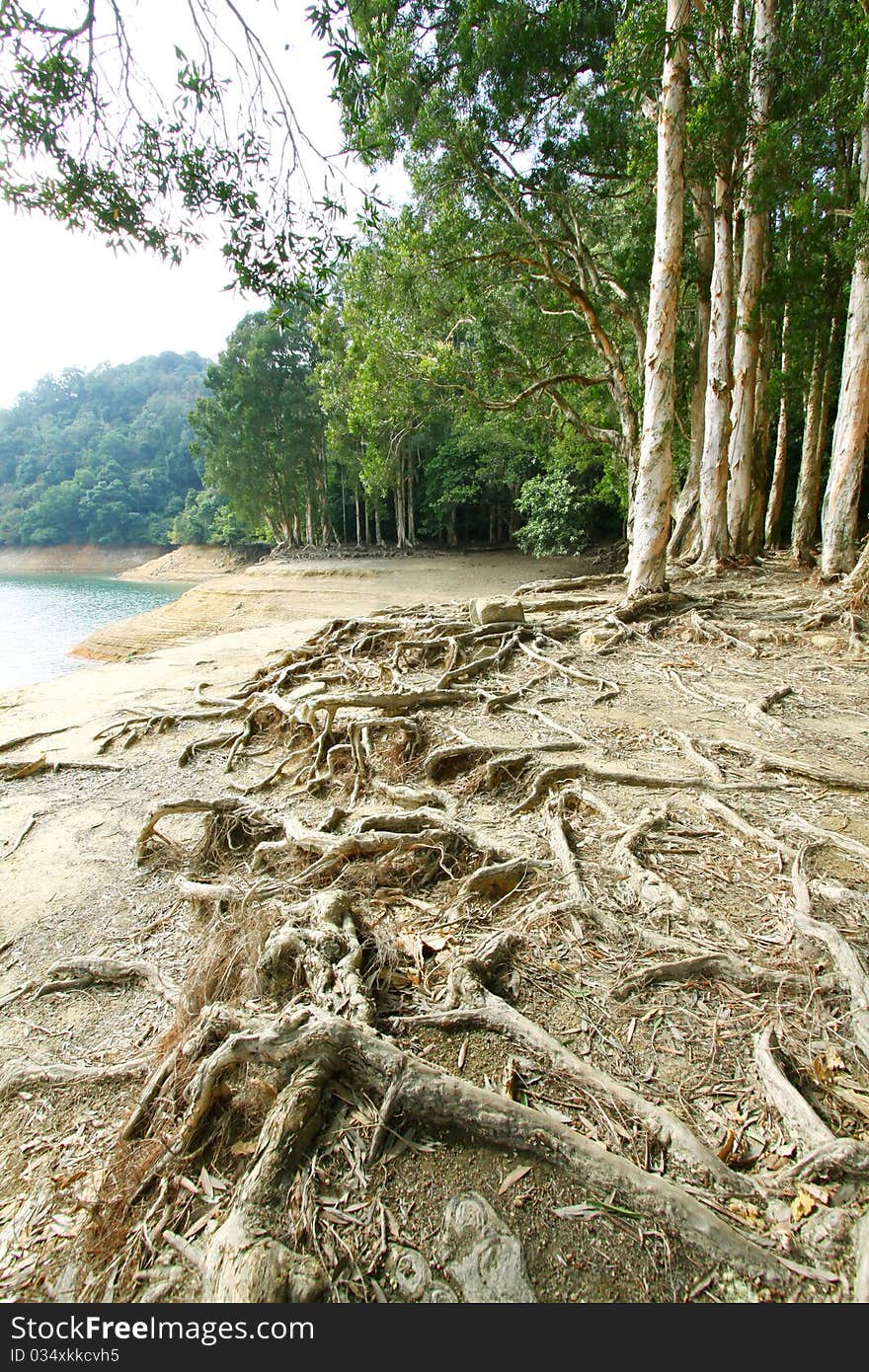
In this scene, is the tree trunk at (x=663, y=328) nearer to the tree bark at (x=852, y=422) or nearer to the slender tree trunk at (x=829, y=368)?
the tree bark at (x=852, y=422)

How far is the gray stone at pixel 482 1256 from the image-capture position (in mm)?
1413

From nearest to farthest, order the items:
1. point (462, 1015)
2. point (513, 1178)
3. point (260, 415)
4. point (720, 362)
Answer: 1. point (513, 1178)
2. point (462, 1015)
3. point (720, 362)
4. point (260, 415)

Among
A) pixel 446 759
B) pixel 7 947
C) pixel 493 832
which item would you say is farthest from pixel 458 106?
pixel 7 947

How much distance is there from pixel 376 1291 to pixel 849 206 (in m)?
15.0

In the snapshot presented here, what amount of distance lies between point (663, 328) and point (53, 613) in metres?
27.2

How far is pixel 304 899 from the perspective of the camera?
3201 mm

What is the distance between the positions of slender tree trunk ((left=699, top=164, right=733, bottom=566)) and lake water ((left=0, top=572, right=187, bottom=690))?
13.1 metres

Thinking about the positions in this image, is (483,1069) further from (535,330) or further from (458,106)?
(535,330)

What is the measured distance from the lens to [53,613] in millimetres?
27297

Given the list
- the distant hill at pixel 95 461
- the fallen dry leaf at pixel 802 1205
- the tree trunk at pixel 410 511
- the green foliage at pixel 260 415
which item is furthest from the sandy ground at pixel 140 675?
the distant hill at pixel 95 461

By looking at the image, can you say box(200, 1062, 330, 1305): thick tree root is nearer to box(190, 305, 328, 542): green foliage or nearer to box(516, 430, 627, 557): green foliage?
→ box(516, 430, 627, 557): green foliage

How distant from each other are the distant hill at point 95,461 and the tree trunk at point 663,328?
50273 millimetres

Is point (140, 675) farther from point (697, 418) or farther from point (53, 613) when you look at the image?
point (53, 613)

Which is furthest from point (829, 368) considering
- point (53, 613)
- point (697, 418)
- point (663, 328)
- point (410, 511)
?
point (53, 613)
